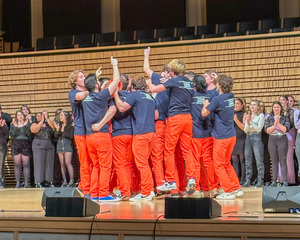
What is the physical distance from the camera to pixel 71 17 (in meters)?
17.1

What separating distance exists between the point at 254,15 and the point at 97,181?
9476 mm

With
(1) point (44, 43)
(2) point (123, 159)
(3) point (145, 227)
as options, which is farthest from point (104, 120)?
(1) point (44, 43)

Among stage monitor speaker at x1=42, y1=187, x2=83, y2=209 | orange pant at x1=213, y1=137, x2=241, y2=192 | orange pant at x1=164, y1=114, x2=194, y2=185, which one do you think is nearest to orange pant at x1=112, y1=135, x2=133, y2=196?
orange pant at x1=164, y1=114, x2=194, y2=185

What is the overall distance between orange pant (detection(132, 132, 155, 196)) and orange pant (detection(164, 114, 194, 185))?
238 mm

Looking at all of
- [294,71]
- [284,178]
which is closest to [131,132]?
[284,178]

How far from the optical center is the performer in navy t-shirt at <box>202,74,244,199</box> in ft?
24.6

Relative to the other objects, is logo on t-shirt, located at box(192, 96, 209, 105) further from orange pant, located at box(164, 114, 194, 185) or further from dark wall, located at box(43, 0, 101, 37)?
dark wall, located at box(43, 0, 101, 37)

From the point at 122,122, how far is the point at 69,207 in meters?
2.63

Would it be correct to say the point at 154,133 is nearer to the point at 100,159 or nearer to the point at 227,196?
the point at 100,159

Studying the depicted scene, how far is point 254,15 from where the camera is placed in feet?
51.3

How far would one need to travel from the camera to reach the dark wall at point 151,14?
16.5 metres

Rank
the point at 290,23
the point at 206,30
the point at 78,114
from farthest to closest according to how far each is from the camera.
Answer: the point at 206,30
the point at 290,23
the point at 78,114

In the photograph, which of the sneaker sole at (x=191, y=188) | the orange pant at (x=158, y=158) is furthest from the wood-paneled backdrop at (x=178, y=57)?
the sneaker sole at (x=191, y=188)

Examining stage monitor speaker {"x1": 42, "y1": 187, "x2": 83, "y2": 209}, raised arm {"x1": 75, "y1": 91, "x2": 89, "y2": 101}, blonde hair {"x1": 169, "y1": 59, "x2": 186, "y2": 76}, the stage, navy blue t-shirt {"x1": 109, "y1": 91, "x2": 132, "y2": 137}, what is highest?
blonde hair {"x1": 169, "y1": 59, "x2": 186, "y2": 76}
